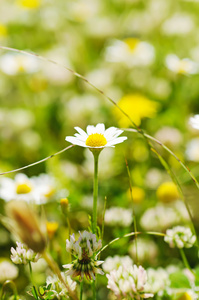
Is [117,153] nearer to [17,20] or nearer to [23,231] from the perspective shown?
[23,231]

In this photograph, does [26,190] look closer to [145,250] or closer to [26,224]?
[145,250]

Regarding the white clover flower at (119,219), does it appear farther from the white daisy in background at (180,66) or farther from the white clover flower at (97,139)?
the white daisy in background at (180,66)

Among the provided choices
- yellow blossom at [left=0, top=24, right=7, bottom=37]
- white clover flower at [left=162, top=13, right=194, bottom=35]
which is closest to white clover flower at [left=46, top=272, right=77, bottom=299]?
white clover flower at [left=162, top=13, right=194, bottom=35]

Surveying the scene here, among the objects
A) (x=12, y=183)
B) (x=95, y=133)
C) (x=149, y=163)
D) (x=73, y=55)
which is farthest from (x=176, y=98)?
A: (x=95, y=133)

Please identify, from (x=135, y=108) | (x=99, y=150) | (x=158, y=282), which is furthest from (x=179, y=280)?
(x=135, y=108)

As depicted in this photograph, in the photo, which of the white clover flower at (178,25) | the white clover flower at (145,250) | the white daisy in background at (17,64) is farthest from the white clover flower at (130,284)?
the white clover flower at (178,25)

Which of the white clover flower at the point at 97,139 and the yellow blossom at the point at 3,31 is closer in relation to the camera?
the white clover flower at the point at 97,139

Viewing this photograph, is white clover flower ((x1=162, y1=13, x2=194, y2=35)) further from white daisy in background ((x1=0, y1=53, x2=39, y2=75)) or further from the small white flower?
the small white flower

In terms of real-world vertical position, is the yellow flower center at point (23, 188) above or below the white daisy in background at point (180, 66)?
below

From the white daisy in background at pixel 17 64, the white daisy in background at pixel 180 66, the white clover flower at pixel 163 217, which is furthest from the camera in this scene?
the white daisy in background at pixel 17 64
